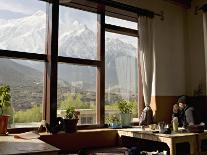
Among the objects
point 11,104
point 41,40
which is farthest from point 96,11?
point 11,104

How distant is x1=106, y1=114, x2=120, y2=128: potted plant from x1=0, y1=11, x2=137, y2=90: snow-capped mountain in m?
0.56

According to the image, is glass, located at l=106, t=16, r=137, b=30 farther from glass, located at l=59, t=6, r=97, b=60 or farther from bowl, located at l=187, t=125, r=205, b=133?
bowl, located at l=187, t=125, r=205, b=133

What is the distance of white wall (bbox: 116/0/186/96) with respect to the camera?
18.2 feet

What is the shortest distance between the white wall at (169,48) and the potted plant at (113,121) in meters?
0.98

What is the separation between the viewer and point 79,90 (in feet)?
15.6

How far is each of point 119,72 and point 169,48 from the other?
1234 millimetres

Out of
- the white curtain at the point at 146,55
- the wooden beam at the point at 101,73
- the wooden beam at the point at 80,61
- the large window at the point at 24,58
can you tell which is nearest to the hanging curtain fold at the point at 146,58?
the white curtain at the point at 146,55

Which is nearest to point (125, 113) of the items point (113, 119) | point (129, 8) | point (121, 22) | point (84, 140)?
point (113, 119)

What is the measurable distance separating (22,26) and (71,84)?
118 cm

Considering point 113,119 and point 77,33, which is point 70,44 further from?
point 113,119

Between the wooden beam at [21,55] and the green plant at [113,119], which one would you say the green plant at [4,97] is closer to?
the wooden beam at [21,55]

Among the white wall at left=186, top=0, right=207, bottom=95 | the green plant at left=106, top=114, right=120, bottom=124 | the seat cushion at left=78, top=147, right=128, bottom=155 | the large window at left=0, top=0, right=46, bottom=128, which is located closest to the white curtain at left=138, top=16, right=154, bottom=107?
the green plant at left=106, top=114, right=120, bottom=124

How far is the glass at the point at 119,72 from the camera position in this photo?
508 cm

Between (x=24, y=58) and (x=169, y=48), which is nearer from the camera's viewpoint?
(x=24, y=58)
